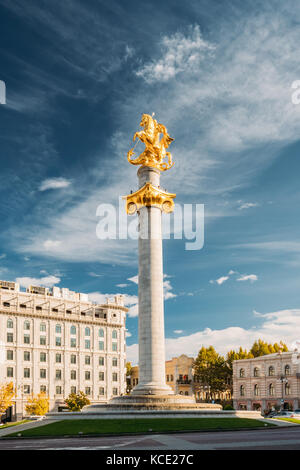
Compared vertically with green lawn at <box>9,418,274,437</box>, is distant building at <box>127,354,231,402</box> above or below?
below

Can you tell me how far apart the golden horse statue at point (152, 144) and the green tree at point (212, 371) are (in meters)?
76.8

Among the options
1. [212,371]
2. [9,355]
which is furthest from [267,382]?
[9,355]

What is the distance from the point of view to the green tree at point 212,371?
124 metres

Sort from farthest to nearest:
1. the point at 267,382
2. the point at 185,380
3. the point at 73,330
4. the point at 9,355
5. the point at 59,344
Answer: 1. the point at 185,380
2. the point at 267,382
3. the point at 73,330
4. the point at 59,344
5. the point at 9,355

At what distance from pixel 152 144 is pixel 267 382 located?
69.1 meters

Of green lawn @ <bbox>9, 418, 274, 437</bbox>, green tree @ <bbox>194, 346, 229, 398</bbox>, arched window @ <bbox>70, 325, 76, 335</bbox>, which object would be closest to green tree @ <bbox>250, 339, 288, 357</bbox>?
green tree @ <bbox>194, 346, 229, 398</bbox>

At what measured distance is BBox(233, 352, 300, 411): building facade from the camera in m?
103

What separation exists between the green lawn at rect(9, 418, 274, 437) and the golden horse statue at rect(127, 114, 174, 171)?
93.9 feet

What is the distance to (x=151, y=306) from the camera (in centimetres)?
5253

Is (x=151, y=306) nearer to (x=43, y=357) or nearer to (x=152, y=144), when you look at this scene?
(x=152, y=144)

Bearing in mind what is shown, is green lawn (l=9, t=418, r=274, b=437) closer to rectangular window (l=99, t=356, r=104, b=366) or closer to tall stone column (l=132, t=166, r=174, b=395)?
tall stone column (l=132, t=166, r=174, b=395)

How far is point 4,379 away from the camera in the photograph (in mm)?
91125
